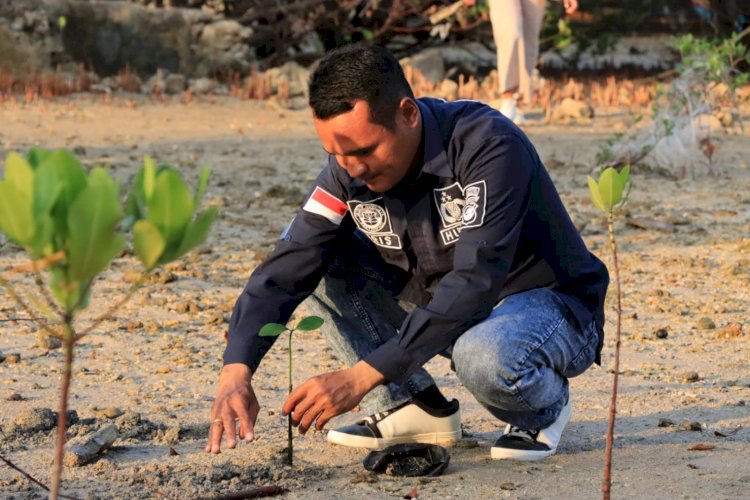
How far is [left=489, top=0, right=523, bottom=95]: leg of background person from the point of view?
7.95 metres

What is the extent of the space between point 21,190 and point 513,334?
5.73 ft

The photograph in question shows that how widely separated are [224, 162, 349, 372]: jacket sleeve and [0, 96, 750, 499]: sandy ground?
1.25ft

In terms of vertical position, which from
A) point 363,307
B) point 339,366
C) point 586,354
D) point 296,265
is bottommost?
point 339,366

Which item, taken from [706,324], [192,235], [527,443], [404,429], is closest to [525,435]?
[527,443]

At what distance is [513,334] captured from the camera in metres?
2.95

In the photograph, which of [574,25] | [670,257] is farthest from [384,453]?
[574,25]

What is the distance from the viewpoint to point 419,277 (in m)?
3.23

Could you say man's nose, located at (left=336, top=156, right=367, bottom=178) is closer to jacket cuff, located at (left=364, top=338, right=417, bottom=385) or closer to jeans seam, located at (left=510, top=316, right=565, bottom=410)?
jacket cuff, located at (left=364, top=338, right=417, bottom=385)

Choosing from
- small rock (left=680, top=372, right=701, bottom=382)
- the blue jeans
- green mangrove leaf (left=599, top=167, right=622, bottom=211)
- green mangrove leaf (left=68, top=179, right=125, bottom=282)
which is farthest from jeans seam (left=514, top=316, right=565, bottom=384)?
green mangrove leaf (left=68, top=179, right=125, bottom=282)

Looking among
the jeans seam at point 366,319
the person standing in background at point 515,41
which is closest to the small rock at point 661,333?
the jeans seam at point 366,319

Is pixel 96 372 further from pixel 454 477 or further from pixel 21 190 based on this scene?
pixel 21 190

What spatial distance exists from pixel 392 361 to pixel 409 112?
61cm

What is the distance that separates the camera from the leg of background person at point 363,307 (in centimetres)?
327

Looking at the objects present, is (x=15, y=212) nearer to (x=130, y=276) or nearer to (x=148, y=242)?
(x=148, y=242)
